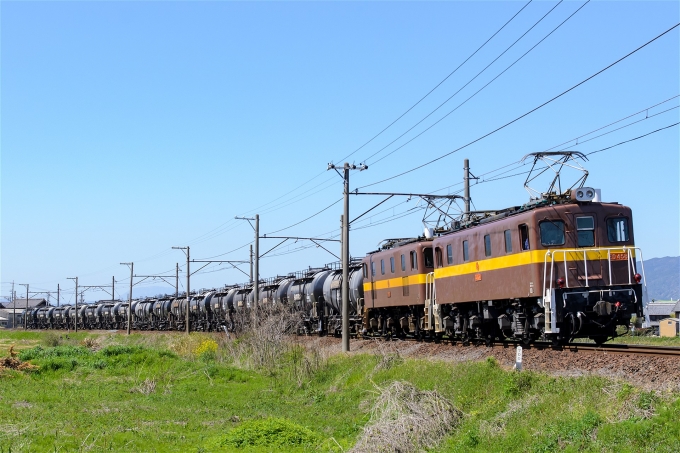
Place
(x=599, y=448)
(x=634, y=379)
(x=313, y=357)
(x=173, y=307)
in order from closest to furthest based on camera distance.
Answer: (x=599, y=448)
(x=634, y=379)
(x=313, y=357)
(x=173, y=307)

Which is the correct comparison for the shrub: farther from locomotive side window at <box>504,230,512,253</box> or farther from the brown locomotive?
locomotive side window at <box>504,230,512,253</box>

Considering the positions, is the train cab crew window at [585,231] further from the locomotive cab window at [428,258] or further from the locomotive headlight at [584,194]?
the locomotive cab window at [428,258]

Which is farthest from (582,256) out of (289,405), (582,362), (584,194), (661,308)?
(661,308)

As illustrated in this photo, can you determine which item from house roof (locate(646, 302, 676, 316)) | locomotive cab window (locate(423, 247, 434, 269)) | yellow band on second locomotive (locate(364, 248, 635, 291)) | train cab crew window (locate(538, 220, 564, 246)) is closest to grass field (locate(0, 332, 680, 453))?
yellow band on second locomotive (locate(364, 248, 635, 291))

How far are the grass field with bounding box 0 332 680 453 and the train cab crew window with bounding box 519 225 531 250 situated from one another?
139 inches

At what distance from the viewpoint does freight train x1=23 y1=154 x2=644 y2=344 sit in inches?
794

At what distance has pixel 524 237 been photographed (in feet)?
70.1

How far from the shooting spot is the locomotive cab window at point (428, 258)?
1183 inches

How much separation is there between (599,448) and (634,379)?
2.92 metres

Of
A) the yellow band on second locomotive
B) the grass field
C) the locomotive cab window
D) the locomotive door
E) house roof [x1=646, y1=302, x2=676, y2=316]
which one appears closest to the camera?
the grass field

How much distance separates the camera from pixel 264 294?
54875mm

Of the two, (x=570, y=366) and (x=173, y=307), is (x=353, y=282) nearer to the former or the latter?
(x=570, y=366)

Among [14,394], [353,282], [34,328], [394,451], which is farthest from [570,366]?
[34,328]

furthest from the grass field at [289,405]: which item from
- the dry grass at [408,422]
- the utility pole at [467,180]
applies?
the utility pole at [467,180]
